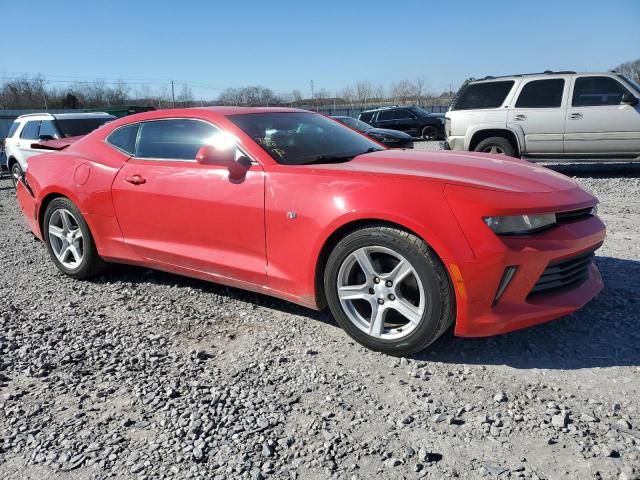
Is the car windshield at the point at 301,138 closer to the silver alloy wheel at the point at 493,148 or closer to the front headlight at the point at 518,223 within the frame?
the front headlight at the point at 518,223

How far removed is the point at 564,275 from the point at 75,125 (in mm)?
10123

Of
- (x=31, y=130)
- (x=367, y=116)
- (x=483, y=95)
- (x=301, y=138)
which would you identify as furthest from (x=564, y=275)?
(x=367, y=116)

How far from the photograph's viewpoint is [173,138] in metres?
4.05

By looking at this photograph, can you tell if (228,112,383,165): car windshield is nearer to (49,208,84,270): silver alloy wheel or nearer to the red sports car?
the red sports car

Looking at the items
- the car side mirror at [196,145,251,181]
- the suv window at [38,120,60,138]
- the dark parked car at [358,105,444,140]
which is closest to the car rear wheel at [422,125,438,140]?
the dark parked car at [358,105,444,140]

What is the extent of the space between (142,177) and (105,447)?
2193mm

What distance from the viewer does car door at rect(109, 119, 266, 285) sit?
3.53 m

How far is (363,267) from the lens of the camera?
312cm

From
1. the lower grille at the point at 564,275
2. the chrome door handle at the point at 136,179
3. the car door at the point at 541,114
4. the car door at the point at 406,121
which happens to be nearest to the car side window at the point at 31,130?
the chrome door handle at the point at 136,179

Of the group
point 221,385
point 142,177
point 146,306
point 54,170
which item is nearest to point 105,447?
point 221,385

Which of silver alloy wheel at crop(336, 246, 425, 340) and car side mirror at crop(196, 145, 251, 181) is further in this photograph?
car side mirror at crop(196, 145, 251, 181)

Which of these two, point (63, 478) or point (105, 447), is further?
point (105, 447)

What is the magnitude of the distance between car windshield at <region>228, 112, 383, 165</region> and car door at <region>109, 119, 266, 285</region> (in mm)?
234

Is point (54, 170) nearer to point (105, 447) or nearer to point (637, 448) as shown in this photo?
point (105, 447)
